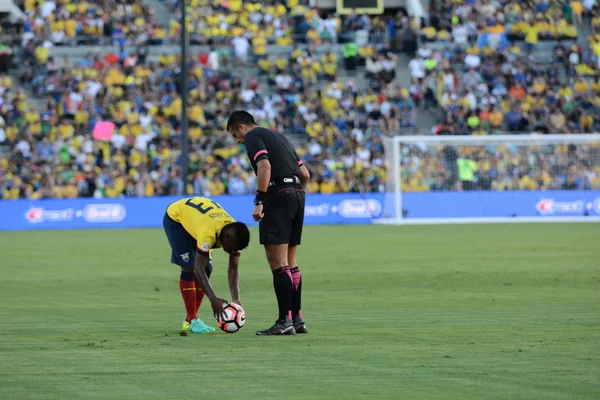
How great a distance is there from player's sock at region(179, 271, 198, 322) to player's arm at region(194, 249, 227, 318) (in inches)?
20.7

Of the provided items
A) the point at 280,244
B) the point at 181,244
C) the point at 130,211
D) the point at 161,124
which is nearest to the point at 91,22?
the point at 161,124

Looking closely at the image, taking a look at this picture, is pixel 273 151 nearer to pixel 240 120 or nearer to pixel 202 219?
pixel 240 120

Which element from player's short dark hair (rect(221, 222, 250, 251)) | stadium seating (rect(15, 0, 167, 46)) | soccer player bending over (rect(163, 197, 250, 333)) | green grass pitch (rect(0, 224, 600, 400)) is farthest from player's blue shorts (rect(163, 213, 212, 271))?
stadium seating (rect(15, 0, 167, 46))

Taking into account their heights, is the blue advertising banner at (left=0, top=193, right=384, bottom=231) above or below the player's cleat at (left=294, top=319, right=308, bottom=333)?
below

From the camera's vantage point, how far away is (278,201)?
35.7 ft

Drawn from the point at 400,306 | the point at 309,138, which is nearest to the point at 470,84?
the point at 309,138

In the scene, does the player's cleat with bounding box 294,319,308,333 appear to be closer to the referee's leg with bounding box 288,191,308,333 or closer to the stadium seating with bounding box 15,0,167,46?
the referee's leg with bounding box 288,191,308,333

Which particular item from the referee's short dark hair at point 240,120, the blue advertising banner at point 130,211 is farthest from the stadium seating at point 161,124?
the referee's short dark hair at point 240,120

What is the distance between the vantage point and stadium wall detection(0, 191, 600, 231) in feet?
118

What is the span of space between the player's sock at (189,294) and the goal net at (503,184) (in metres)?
26.4

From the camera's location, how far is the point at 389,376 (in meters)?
8.12

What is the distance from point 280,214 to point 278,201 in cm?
13

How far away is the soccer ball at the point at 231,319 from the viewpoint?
10758 millimetres

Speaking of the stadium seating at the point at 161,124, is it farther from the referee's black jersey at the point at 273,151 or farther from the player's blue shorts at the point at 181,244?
the referee's black jersey at the point at 273,151
